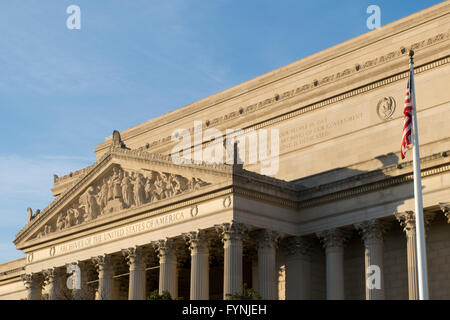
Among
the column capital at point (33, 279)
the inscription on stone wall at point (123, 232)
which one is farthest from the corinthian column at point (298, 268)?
the column capital at point (33, 279)

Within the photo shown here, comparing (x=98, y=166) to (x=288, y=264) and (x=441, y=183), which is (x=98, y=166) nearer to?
(x=288, y=264)

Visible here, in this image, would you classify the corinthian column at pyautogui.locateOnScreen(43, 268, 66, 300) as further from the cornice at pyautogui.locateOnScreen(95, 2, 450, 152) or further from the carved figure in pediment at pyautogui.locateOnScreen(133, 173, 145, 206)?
the cornice at pyautogui.locateOnScreen(95, 2, 450, 152)

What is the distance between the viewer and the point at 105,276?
59375 mm

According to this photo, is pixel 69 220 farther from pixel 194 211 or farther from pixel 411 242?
pixel 411 242

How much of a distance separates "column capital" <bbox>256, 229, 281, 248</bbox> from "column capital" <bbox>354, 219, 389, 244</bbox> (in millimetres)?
5425

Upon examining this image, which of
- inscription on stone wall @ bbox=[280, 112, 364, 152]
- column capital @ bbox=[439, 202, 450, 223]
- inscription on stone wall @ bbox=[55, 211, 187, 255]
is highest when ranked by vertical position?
inscription on stone wall @ bbox=[280, 112, 364, 152]

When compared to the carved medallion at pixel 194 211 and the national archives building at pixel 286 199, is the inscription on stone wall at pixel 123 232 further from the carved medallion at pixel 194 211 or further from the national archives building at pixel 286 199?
the carved medallion at pixel 194 211

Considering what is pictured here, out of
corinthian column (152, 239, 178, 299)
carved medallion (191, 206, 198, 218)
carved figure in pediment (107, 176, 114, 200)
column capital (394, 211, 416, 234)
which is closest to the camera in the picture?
column capital (394, 211, 416, 234)

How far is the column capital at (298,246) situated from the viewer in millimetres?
54312

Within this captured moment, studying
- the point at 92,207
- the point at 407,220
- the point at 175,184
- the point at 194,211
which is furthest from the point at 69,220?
the point at 407,220

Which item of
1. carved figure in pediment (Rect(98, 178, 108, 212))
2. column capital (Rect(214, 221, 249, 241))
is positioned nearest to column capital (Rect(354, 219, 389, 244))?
column capital (Rect(214, 221, 249, 241))

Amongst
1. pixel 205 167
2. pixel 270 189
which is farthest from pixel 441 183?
pixel 205 167

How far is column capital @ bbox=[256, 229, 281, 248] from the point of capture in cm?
5238

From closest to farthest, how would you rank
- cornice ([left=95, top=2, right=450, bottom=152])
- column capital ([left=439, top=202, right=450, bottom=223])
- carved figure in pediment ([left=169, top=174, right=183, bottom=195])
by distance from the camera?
column capital ([left=439, top=202, right=450, bottom=223])
carved figure in pediment ([left=169, top=174, right=183, bottom=195])
cornice ([left=95, top=2, right=450, bottom=152])
